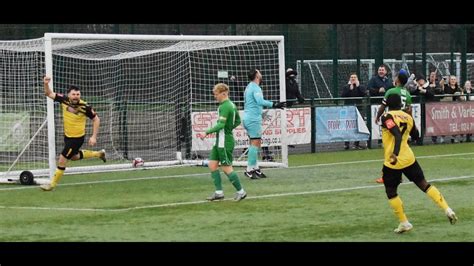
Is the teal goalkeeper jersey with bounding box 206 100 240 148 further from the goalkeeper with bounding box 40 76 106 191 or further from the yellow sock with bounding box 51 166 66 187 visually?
the yellow sock with bounding box 51 166 66 187

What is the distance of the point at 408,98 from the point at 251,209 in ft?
12.9

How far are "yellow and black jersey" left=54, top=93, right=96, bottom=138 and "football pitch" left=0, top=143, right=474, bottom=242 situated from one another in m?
1.00

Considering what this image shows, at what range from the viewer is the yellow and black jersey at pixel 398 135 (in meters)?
13.6

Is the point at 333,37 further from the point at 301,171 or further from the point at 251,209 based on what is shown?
the point at 251,209

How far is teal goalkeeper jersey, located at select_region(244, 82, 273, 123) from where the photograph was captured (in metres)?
20.6

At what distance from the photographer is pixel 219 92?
1706cm

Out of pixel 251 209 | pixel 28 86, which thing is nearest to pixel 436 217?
pixel 251 209

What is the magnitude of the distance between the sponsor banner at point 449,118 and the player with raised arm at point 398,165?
16553 millimetres

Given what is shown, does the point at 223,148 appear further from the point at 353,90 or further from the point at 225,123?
the point at 353,90

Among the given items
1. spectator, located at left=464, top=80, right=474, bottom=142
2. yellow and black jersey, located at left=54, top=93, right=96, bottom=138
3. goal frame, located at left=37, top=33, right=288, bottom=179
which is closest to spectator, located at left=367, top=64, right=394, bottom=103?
spectator, located at left=464, top=80, right=474, bottom=142

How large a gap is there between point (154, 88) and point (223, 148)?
25.6 feet

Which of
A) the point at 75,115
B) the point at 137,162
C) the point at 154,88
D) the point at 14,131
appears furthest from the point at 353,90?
the point at 75,115

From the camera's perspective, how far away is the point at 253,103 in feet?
68.0

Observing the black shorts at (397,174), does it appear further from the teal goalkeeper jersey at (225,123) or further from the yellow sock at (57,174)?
the yellow sock at (57,174)
